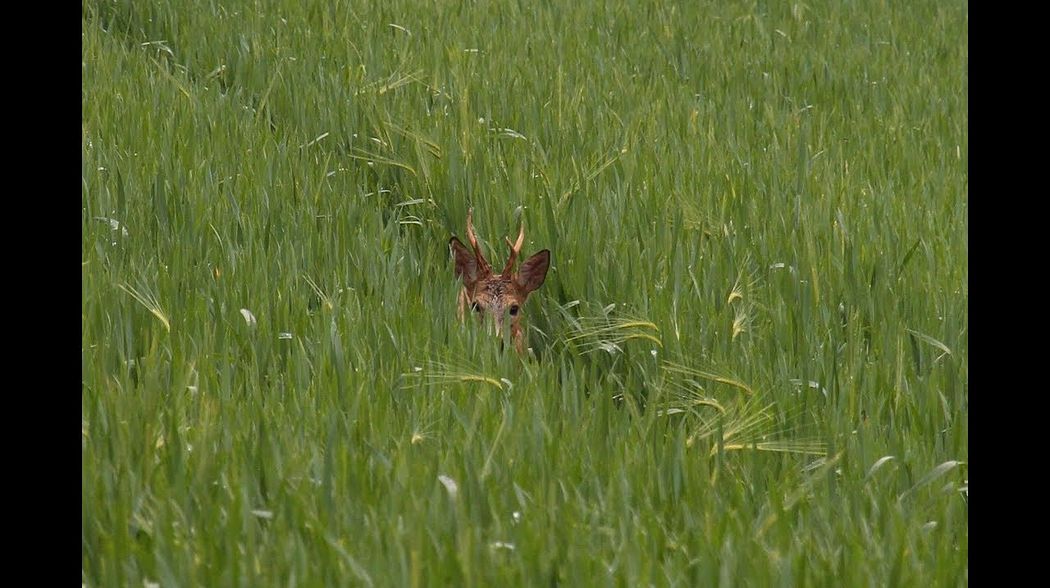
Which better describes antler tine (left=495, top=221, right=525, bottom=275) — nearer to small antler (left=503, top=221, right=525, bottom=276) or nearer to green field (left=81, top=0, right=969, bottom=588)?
small antler (left=503, top=221, right=525, bottom=276)

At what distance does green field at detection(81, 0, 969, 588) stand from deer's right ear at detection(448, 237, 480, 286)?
0.09 metres

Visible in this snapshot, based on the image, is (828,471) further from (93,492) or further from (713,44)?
(713,44)

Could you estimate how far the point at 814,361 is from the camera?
3.98m

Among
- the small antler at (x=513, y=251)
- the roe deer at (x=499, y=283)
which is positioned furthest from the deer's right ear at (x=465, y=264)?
the small antler at (x=513, y=251)

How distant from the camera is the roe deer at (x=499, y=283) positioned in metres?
4.55

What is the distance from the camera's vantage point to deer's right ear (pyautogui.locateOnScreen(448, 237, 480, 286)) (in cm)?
468

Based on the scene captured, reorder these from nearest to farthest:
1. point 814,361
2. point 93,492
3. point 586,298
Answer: point 93,492 < point 814,361 < point 586,298

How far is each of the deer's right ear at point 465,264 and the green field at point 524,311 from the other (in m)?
0.09

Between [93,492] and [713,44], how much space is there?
6.87m

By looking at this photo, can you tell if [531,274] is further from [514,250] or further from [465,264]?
[465,264]

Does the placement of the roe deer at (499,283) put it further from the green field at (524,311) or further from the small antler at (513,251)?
the green field at (524,311)

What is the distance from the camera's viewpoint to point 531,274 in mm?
4602

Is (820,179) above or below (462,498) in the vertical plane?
below

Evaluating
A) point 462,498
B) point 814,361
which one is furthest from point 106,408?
point 814,361
